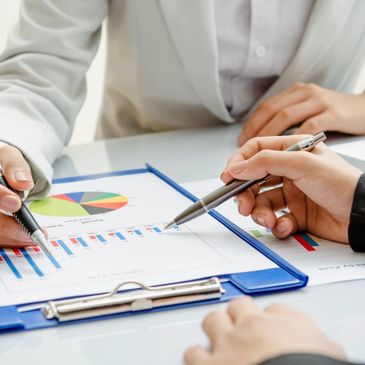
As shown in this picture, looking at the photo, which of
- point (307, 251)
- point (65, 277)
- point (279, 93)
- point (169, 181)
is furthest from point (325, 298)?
point (279, 93)

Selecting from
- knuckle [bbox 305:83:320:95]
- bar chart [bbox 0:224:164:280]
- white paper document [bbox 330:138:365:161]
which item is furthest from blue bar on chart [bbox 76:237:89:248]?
knuckle [bbox 305:83:320:95]

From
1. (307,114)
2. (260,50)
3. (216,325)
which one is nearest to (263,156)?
(216,325)

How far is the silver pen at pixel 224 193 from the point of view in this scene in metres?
0.73

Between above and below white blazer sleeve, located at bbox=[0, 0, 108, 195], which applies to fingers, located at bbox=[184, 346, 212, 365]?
below

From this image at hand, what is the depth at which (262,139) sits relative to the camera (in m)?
0.76

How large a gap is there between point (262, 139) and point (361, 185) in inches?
4.7

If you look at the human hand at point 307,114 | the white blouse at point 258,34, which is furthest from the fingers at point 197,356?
the white blouse at point 258,34

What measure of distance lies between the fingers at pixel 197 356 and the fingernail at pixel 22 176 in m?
0.35

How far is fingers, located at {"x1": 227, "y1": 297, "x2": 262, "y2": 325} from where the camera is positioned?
49cm

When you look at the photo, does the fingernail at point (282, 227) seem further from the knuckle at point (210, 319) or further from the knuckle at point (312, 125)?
the knuckle at point (312, 125)

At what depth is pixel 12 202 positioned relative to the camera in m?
0.70

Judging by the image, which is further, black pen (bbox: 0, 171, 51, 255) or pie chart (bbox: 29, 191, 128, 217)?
pie chart (bbox: 29, 191, 128, 217)

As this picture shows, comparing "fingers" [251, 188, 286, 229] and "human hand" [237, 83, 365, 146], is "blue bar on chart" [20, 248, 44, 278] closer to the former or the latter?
"fingers" [251, 188, 286, 229]

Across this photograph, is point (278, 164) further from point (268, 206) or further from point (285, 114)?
point (285, 114)
